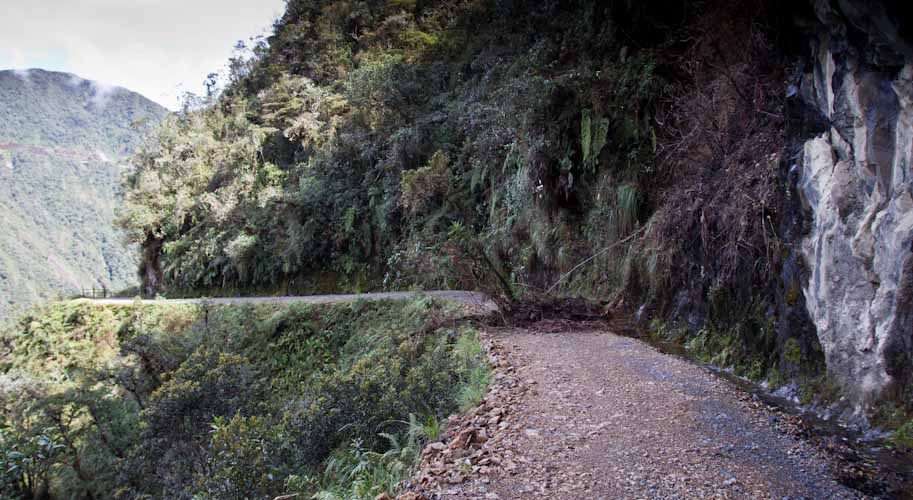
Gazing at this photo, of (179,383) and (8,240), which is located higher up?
(8,240)

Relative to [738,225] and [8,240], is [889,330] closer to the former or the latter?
[738,225]

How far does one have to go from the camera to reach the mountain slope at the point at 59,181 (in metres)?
68.8

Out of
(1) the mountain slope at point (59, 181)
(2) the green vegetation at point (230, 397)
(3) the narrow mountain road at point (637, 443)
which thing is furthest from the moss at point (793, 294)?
(1) the mountain slope at point (59, 181)

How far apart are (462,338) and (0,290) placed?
71364mm

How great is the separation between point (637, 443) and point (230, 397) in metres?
6.69

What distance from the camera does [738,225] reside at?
657 centimetres

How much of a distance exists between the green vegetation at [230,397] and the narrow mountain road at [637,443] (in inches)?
34.2

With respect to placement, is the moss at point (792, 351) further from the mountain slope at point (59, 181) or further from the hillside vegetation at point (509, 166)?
the mountain slope at point (59, 181)

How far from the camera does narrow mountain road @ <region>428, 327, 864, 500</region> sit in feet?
11.2

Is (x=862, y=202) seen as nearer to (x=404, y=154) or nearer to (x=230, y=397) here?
(x=230, y=397)

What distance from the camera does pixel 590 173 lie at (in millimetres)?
12070

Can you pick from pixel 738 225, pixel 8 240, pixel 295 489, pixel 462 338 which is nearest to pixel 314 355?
pixel 462 338

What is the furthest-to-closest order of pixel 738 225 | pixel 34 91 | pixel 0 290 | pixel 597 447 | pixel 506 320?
pixel 34 91, pixel 0 290, pixel 506 320, pixel 738 225, pixel 597 447

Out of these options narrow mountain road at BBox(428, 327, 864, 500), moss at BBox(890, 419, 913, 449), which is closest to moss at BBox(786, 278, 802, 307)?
narrow mountain road at BBox(428, 327, 864, 500)
